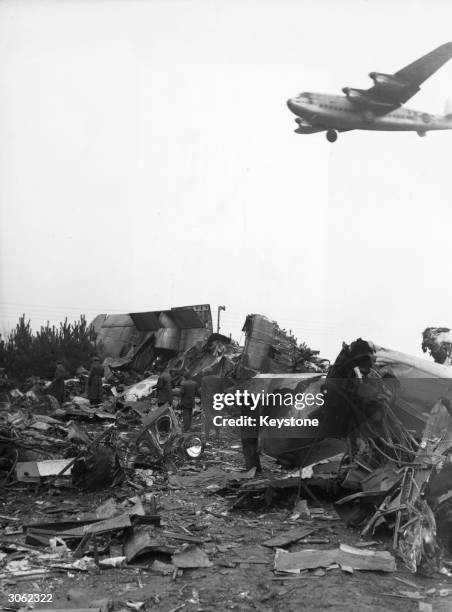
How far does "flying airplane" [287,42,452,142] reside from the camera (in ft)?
33.6

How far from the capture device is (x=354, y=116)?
38.2 ft

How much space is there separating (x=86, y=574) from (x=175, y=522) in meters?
1.77

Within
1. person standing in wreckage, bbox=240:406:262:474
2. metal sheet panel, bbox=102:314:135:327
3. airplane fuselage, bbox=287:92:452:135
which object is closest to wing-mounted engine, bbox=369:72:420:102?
airplane fuselage, bbox=287:92:452:135

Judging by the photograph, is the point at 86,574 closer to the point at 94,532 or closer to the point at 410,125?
the point at 94,532

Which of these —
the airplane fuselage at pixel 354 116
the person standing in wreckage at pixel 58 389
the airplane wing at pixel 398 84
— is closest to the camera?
the airplane wing at pixel 398 84

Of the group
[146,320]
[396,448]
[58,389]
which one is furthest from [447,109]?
[146,320]

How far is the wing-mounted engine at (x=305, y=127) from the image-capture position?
11797mm

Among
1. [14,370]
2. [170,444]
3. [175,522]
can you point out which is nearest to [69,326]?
[14,370]

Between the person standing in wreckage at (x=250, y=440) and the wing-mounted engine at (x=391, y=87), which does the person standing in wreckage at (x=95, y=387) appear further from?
the wing-mounted engine at (x=391, y=87)

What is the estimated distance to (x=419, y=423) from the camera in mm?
6457

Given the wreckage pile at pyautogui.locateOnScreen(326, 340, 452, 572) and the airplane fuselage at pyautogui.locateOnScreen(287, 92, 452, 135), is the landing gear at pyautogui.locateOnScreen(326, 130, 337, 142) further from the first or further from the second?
the wreckage pile at pyautogui.locateOnScreen(326, 340, 452, 572)

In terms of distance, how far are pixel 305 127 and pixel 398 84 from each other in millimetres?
2244

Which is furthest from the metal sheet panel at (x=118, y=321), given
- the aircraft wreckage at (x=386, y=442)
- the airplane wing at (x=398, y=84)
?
the aircraft wreckage at (x=386, y=442)

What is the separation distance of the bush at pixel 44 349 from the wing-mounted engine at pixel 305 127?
14.6 metres
